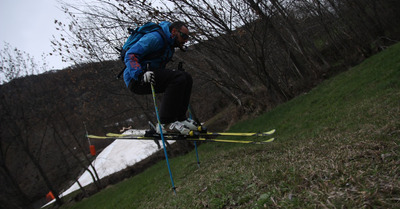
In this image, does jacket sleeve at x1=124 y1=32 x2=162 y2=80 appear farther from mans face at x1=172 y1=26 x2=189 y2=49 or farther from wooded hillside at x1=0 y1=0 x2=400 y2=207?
wooded hillside at x1=0 y1=0 x2=400 y2=207

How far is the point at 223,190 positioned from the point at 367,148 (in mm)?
1568

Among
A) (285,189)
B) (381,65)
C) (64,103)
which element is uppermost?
(64,103)

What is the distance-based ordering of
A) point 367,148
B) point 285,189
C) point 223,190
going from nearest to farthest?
point 285,189
point 367,148
point 223,190

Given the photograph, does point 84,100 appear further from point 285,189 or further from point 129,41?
point 285,189

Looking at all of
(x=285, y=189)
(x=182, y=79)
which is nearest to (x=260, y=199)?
(x=285, y=189)

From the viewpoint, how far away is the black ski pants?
4934mm

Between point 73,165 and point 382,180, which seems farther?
point 73,165

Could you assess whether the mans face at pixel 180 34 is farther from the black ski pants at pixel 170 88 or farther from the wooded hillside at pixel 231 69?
Result: the wooded hillside at pixel 231 69

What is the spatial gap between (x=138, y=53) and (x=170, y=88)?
868 millimetres

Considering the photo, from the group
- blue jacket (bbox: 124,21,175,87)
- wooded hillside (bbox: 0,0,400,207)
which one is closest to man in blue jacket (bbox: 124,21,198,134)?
blue jacket (bbox: 124,21,175,87)

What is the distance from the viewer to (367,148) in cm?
271

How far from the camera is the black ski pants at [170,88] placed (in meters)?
4.93

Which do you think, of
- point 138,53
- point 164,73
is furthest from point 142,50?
point 164,73

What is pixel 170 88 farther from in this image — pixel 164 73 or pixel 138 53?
pixel 138 53
